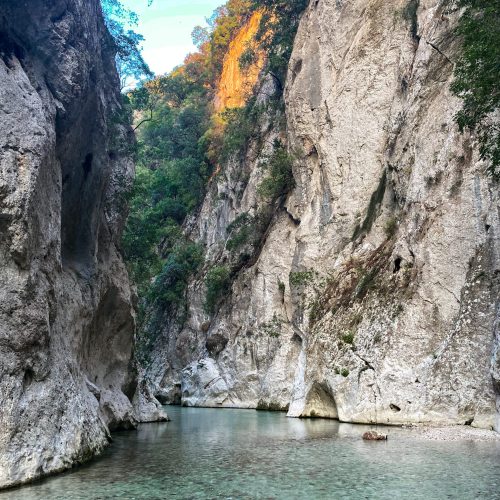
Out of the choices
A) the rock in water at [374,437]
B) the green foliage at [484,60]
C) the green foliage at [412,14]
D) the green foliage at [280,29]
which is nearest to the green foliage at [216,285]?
the green foliage at [280,29]

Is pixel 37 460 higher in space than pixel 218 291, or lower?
lower

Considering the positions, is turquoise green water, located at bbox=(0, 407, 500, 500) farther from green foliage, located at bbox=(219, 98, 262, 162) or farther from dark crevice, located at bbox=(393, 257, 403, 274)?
green foliage, located at bbox=(219, 98, 262, 162)

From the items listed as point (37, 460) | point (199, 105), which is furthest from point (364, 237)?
point (199, 105)

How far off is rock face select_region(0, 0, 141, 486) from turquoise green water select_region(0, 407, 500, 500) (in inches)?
42.2

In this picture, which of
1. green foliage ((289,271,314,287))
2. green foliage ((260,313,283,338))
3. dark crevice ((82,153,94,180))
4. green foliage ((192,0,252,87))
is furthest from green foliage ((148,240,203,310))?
dark crevice ((82,153,94,180))

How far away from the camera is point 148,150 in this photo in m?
63.8

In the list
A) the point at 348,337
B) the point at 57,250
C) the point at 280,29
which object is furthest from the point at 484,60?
the point at 280,29

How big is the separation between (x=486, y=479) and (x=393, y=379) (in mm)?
10871

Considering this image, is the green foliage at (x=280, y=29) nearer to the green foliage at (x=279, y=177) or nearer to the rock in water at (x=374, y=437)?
the green foliage at (x=279, y=177)

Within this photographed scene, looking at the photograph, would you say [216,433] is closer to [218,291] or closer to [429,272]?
[429,272]

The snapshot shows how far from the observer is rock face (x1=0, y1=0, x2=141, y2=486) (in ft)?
34.4

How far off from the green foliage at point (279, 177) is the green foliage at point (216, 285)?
741cm

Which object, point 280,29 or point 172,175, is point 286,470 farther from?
point 172,175

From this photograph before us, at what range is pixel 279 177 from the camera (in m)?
38.7
